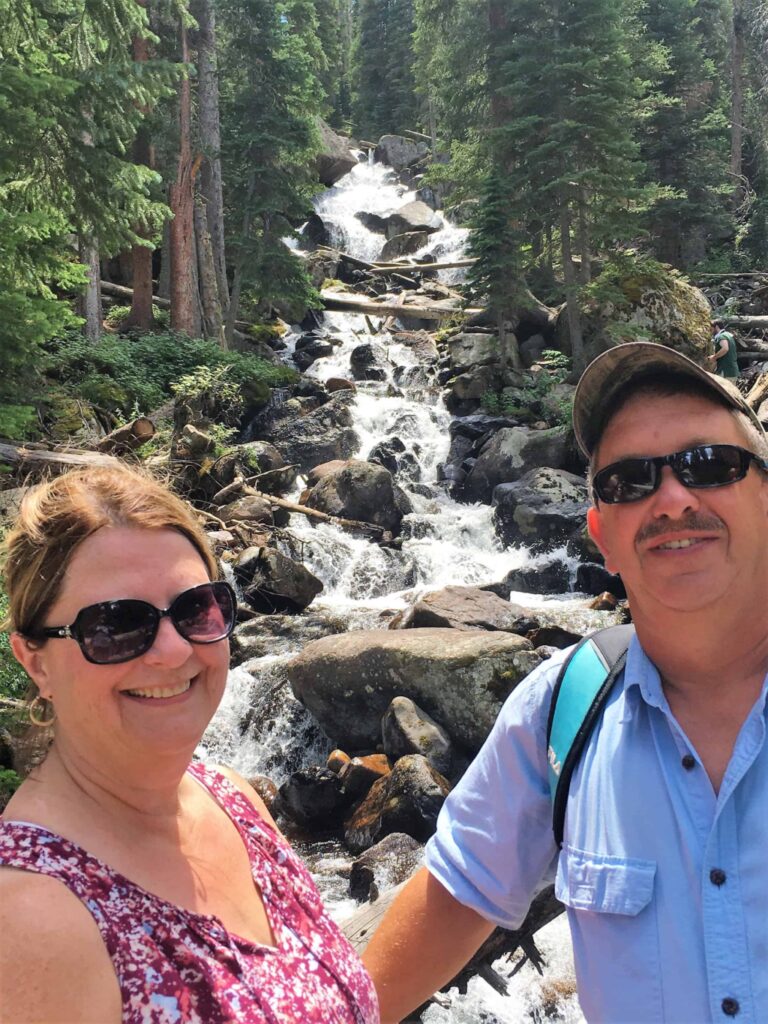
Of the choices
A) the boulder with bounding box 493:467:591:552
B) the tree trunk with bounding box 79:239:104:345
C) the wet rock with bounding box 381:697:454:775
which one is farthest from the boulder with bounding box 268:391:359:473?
the wet rock with bounding box 381:697:454:775

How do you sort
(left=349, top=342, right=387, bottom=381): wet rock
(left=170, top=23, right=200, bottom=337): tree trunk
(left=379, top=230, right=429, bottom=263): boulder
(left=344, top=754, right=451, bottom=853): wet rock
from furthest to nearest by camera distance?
(left=379, top=230, right=429, bottom=263): boulder < (left=349, top=342, right=387, bottom=381): wet rock < (left=170, top=23, right=200, bottom=337): tree trunk < (left=344, top=754, right=451, bottom=853): wet rock

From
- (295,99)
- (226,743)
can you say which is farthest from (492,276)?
(226,743)

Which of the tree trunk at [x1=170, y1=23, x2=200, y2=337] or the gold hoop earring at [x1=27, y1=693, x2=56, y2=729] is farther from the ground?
the tree trunk at [x1=170, y1=23, x2=200, y2=337]

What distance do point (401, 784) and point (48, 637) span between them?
18.6ft

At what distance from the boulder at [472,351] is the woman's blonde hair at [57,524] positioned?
19.0 meters

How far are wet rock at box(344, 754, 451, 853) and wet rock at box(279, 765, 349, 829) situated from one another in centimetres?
27

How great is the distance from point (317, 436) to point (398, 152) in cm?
3083

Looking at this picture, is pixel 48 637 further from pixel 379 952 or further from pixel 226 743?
pixel 226 743

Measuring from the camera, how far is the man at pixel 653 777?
4.41 feet

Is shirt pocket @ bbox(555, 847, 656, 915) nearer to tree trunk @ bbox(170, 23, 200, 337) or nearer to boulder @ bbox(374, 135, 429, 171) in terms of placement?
tree trunk @ bbox(170, 23, 200, 337)

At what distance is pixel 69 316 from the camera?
322 inches

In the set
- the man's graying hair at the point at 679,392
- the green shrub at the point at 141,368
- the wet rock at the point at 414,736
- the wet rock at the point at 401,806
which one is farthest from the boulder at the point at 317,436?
the man's graying hair at the point at 679,392

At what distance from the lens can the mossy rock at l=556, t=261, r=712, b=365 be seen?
720 inches

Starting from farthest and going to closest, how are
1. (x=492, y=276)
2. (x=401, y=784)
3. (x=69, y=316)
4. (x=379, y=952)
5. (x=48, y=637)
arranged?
(x=492, y=276) < (x=69, y=316) < (x=401, y=784) < (x=379, y=952) < (x=48, y=637)
